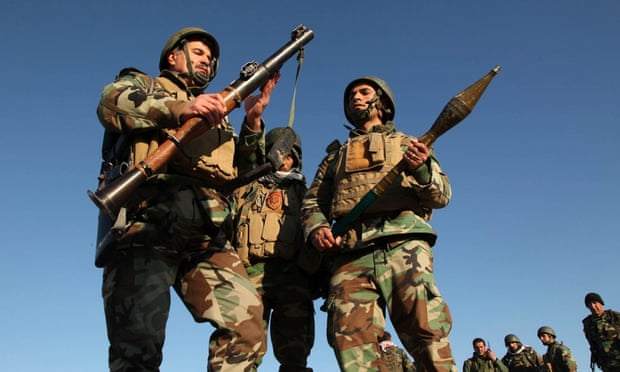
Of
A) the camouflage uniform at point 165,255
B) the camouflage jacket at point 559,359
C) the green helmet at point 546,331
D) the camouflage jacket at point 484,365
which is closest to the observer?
the camouflage uniform at point 165,255

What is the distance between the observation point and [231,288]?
4.05 m

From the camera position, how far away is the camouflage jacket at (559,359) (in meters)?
17.2

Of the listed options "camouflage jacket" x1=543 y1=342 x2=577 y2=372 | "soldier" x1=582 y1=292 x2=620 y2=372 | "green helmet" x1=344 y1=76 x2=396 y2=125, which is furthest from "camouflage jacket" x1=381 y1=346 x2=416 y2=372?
"green helmet" x1=344 y1=76 x2=396 y2=125

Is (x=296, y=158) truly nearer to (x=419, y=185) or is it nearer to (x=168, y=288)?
(x=419, y=185)

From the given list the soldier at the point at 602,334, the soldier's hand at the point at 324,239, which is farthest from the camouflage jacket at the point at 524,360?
the soldier's hand at the point at 324,239

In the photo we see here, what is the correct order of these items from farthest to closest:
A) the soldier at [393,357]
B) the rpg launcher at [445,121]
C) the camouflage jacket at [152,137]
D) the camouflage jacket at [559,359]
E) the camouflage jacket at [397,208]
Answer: the camouflage jacket at [559,359] < the soldier at [393,357] < the camouflage jacket at [397,208] < the rpg launcher at [445,121] < the camouflage jacket at [152,137]

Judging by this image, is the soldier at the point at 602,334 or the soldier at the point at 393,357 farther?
the soldier at the point at 393,357

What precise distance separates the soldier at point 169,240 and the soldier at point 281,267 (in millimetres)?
1398

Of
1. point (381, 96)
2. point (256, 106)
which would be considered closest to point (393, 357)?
point (381, 96)

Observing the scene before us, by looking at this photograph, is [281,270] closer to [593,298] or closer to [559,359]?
[593,298]

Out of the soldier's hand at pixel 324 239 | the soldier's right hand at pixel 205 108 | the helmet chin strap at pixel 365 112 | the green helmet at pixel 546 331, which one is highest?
the green helmet at pixel 546 331

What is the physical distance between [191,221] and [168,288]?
50cm

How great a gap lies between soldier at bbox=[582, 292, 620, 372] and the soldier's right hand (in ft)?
45.6

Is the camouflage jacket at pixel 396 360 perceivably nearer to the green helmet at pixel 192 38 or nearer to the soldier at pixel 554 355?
the soldier at pixel 554 355
